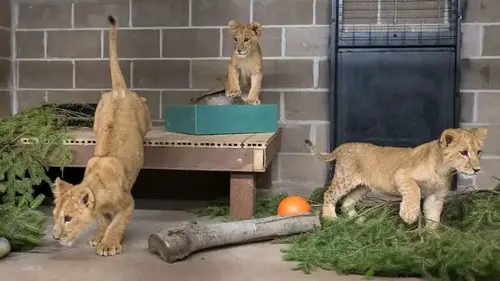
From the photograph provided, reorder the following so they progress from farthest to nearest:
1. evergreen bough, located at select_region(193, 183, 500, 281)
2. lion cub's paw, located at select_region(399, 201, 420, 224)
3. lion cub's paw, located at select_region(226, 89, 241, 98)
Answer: lion cub's paw, located at select_region(226, 89, 241, 98) < lion cub's paw, located at select_region(399, 201, 420, 224) < evergreen bough, located at select_region(193, 183, 500, 281)

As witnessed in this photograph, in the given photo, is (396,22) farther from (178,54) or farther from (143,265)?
(143,265)

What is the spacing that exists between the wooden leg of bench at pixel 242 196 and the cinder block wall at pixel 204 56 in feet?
2.75

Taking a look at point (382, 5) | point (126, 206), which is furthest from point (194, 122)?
point (382, 5)

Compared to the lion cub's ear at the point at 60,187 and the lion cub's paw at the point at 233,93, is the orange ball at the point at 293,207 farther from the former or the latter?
the lion cub's ear at the point at 60,187

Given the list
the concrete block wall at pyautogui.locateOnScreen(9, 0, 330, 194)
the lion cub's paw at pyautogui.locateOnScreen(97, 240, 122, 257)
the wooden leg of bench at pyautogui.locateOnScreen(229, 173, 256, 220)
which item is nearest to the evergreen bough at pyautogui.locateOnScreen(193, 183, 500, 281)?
the wooden leg of bench at pyautogui.locateOnScreen(229, 173, 256, 220)

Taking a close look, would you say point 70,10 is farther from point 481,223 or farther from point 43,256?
point 481,223

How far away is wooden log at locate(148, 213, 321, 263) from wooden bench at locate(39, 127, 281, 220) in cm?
24

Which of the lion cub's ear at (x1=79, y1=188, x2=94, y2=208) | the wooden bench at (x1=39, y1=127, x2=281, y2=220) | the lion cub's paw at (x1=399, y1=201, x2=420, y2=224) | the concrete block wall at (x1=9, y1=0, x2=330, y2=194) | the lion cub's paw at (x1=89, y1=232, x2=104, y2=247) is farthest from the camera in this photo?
the concrete block wall at (x1=9, y1=0, x2=330, y2=194)

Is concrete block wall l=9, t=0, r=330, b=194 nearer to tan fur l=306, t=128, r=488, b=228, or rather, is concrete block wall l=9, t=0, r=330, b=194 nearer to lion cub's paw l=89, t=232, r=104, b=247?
tan fur l=306, t=128, r=488, b=228

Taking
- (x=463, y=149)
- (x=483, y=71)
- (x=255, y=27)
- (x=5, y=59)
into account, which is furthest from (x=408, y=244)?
(x=5, y=59)

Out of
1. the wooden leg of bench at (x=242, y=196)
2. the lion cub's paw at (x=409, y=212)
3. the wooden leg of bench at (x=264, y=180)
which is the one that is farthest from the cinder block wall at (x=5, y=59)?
the lion cub's paw at (x=409, y=212)

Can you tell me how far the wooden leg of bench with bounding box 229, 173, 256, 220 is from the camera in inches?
102

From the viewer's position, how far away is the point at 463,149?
6.72ft

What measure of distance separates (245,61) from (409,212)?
115cm
